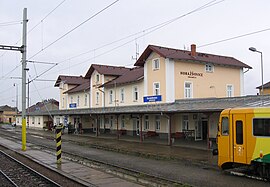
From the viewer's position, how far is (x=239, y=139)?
12.4 m

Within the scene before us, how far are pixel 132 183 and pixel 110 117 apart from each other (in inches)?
1201

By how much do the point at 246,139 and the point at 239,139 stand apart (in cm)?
33

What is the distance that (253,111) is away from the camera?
472 inches

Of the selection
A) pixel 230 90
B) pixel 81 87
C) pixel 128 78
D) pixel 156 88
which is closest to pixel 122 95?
pixel 128 78

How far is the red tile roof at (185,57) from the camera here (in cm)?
3161

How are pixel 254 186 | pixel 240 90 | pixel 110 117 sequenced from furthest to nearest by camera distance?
pixel 110 117
pixel 240 90
pixel 254 186

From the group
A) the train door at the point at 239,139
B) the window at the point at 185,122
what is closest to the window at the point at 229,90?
the window at the point at 185,122

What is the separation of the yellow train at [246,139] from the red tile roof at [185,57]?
1832 cm

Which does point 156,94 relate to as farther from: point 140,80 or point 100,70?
point 100,70

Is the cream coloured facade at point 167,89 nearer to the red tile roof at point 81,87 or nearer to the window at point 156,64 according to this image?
the window at point 156,64

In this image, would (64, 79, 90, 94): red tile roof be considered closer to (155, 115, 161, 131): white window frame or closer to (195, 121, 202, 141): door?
(155, 115, 161, 131): white window frame

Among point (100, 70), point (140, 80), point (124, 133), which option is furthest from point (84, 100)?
point (140, 80)

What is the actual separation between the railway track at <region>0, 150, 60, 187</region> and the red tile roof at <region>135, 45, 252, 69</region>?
18.2 metres

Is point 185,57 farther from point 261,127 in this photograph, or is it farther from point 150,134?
point 261,127
